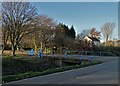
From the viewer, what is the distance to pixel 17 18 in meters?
37.2

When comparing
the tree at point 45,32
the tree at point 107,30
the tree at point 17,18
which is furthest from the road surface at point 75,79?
the tree at point 107,30

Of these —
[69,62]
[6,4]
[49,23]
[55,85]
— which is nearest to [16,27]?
[6,4]

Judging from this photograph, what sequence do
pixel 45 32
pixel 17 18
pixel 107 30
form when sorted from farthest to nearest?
pixel 107 30 → pixel 45 32 → pixel 17 18

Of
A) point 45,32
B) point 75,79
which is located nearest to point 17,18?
point 45,32

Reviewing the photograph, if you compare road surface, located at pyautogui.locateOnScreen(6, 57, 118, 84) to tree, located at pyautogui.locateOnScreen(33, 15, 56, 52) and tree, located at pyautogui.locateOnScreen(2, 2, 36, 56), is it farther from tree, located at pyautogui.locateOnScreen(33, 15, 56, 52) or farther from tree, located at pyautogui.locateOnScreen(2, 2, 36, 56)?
tree, located at pyautogui.locateOnScreen(33, 15, 56, 52)

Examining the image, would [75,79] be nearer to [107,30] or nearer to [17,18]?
[17,18]

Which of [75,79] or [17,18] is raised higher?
[17,18]

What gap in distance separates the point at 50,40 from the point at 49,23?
371cm

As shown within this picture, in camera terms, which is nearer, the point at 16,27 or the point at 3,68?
the point at 3,68

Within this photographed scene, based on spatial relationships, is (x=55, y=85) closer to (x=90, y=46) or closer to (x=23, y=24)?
(x=23, y=24)

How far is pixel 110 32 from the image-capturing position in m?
77.7

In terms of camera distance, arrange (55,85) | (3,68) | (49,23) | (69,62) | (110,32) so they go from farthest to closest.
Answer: (110,32), (49,23), (69,62), (3,68), (55,85)

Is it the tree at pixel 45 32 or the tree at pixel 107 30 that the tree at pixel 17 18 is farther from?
the tree at pixel 107 30

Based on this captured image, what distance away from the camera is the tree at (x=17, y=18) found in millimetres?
36750
